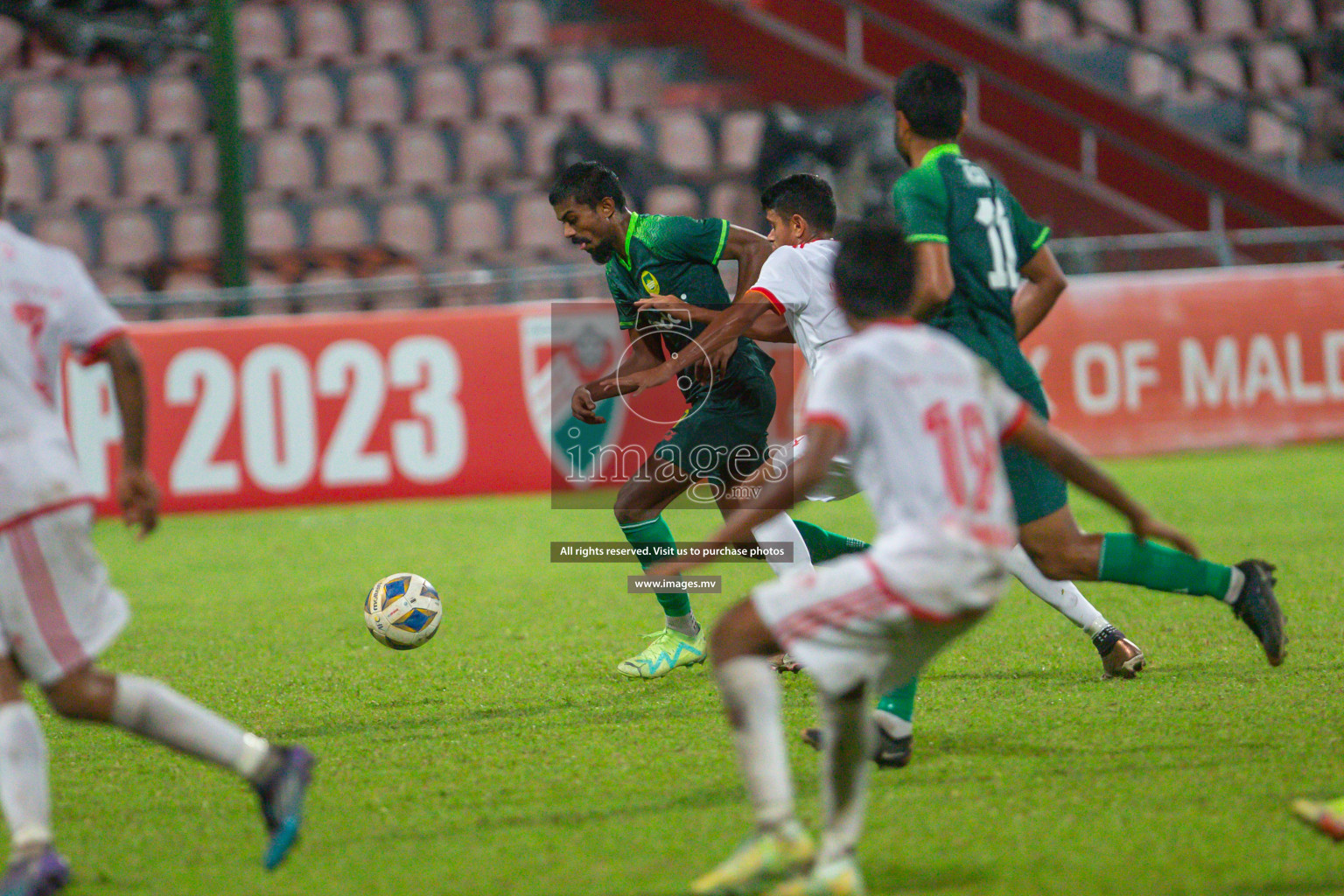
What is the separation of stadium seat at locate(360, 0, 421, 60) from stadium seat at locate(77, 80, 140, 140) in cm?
300

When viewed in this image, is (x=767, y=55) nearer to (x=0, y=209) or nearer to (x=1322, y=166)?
(x=1322, y=166)

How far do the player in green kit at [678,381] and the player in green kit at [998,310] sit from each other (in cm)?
127

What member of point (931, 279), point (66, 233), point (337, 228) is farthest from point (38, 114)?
point (931, 279)

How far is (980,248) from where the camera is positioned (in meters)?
4.82

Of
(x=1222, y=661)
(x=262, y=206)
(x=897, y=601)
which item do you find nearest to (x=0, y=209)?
(x=897, y=601)

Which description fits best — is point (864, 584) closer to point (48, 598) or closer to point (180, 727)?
point (180, 727)

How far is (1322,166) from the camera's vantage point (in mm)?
18266

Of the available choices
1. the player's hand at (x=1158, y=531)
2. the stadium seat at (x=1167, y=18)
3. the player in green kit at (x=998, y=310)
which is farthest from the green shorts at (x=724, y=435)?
the stadium seat at (x=1167, y=18)

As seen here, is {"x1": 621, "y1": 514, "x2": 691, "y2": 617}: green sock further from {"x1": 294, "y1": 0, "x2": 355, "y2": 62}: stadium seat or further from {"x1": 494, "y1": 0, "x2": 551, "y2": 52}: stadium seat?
{"x1": 294, "y1": 0, "x2": 355, "y2": 62}: stadium seat

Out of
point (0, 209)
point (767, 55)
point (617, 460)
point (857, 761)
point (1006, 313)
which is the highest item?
point (767, 55)

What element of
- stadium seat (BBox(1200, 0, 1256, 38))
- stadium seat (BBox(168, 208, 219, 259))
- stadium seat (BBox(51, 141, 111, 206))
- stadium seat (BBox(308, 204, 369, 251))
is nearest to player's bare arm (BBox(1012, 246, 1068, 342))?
stadium seat (BBox(308, 204, 369, 251))

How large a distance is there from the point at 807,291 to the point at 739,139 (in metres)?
12.2

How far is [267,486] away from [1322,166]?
13.6 m

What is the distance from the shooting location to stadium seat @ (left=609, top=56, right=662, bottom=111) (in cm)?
1825
